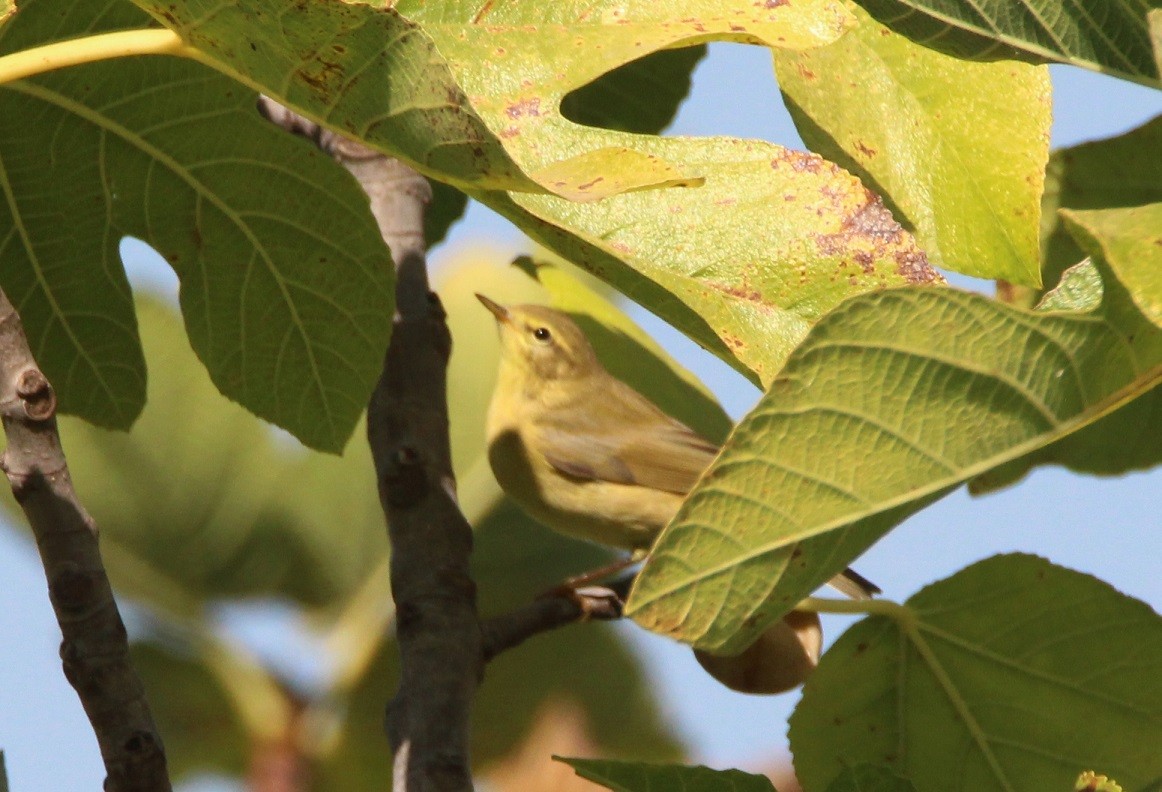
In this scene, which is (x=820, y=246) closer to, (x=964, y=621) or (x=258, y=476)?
(x=964, y=621)

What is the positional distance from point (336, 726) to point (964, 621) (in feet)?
4.75

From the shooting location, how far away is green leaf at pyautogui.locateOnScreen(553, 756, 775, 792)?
1.27m

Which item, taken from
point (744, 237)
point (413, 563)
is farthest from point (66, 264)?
point (744, 237)

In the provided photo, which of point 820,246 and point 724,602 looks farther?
point 820,246

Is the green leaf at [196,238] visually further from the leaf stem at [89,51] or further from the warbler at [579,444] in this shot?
the warbler at [579,444]

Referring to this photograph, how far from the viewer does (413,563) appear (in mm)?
1776

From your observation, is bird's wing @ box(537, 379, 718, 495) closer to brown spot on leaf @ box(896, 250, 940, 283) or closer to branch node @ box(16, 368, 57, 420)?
brown spot on leaf @ box(896, 250, 940, 283)

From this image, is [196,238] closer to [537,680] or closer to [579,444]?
[537,680]

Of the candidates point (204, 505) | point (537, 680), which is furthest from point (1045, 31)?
point (204, 505)

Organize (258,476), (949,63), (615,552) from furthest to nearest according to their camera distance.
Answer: (615,552)
(258,476)
(949,63)

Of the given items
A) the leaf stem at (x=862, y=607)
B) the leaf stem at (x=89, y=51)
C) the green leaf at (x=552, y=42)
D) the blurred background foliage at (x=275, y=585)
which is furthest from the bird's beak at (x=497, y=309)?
the leaf stem at (x=89, y=51)

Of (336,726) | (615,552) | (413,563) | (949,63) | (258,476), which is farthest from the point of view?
(615,552)

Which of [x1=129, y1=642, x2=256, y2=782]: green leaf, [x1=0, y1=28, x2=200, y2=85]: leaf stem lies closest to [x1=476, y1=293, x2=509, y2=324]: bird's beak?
[x1=129, y1=642, x2=256, y2=782]: green leaf

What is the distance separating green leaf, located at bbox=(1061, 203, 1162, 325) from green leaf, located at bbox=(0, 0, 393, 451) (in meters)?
1.04
